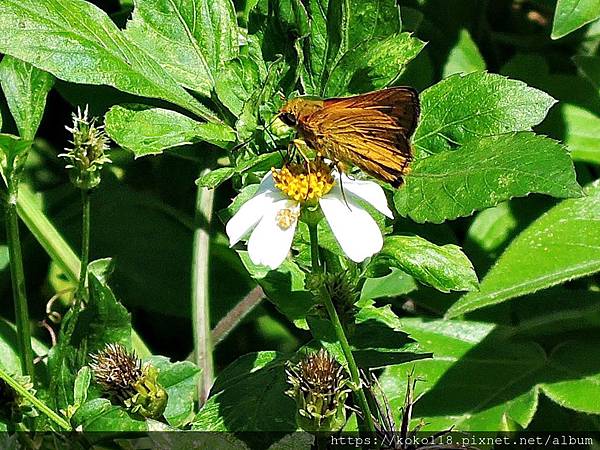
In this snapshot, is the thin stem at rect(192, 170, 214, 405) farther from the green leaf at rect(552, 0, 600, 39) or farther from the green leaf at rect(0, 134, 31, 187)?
the green leaf at rect(552, 0, 600, 39)

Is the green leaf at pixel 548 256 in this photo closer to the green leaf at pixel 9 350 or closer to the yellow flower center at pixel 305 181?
the yellow flower center at pixel 305 181

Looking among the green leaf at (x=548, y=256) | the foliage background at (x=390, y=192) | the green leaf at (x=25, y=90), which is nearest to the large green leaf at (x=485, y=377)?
the foliage background at (x=390, y=192)

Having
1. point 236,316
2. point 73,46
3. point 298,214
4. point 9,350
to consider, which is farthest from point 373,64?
point 9,350

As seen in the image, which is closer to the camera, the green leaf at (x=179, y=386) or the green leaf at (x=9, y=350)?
the green leaf at (x=179, y=386)

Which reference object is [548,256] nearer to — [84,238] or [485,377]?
[485,377]

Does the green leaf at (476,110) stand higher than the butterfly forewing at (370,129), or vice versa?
the butterfly forewing at (370,129)

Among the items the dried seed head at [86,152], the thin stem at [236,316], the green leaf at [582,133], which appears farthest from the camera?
the green leaf at [582,133]

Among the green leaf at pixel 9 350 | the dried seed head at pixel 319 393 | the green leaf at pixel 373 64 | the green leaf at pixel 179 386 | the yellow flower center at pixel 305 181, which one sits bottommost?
the green leaf at pixel 179 386
